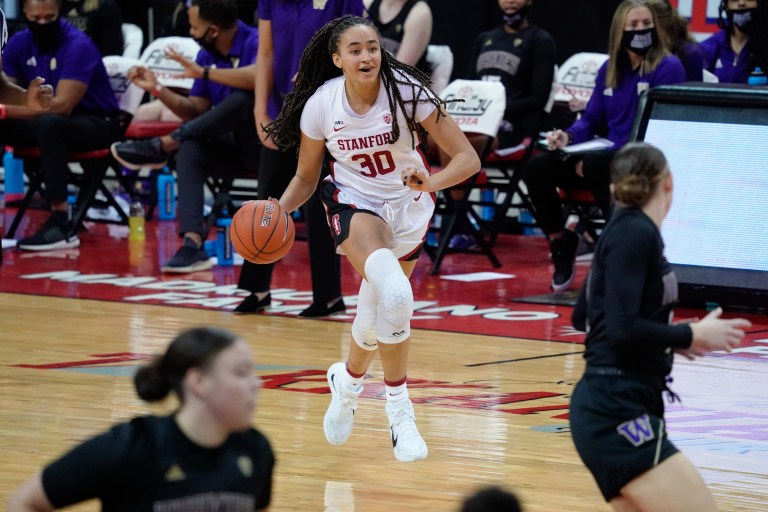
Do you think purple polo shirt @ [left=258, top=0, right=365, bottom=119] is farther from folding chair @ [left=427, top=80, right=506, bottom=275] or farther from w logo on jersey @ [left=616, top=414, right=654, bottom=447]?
w logo on jersey @ [left=616, top=414, right=654, bottom=447]

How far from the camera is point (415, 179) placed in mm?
5234

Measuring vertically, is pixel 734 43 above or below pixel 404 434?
above

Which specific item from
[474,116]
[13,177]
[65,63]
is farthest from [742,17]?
[13,177]

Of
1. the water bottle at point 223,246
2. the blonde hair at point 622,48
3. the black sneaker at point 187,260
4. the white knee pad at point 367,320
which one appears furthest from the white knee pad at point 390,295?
the water bottle at point 223,246

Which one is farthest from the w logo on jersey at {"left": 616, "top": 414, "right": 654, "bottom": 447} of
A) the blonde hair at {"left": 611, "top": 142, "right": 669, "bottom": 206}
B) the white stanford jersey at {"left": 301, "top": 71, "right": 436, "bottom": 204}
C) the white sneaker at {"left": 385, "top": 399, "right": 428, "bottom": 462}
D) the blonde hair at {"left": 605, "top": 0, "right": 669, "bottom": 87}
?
the blonde hair at {"left": 605, "top": 0, "right": 669, "bottom": 87}

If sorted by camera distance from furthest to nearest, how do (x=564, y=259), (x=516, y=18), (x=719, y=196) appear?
(x=516, y=18), (x=564, y=259), (x=719, y=196)

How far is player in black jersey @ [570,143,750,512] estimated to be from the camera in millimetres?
3527

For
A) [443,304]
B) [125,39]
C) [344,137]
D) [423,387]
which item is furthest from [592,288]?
[125,39]

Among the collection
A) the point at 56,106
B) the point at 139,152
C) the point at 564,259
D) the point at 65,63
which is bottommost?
the point at 564,259

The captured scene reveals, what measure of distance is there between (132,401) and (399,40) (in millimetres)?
5031

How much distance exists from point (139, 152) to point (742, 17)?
15.5ft

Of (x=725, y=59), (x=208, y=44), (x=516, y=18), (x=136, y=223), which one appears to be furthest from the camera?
(x=136, y=223)

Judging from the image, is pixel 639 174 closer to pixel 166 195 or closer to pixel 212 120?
pixel 212 120

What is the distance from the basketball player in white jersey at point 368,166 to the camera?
5473 mm
